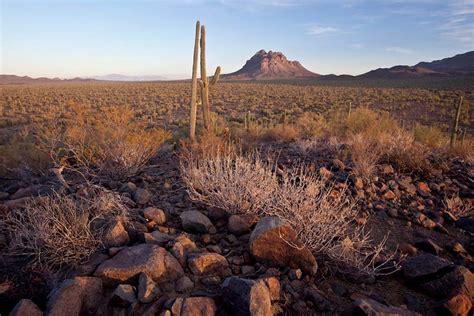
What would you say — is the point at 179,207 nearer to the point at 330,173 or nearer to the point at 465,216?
the point at 330,173

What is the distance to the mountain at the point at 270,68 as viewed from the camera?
14144 cm

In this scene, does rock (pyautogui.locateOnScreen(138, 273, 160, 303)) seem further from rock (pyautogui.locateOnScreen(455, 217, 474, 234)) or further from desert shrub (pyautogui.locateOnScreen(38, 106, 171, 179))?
rock (pyautogui.locateOnScreen(455, 217, 474, 234))

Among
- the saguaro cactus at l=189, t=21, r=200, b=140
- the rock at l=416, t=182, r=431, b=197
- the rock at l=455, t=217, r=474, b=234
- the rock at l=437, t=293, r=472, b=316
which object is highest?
the saguaro cactus at l=189, t=21, r=200, b=140

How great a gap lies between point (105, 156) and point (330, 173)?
4022 mm

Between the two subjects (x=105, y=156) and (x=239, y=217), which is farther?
(x=105, y=156)

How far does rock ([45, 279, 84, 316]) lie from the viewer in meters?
2.50

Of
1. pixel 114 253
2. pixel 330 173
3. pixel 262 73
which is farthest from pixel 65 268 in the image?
pixel 262 73

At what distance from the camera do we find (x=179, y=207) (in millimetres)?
4434

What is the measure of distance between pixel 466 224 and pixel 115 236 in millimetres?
4512

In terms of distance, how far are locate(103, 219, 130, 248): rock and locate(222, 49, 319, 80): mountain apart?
136766 mm

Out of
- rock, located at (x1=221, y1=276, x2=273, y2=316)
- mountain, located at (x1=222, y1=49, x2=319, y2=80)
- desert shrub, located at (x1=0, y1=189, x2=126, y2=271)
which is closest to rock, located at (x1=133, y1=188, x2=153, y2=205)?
desert shrub, located at (x1=0, y1=189, x2=126, y2=271)

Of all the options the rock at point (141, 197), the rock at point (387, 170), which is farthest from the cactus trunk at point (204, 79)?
→ the rock at point (141, 197)

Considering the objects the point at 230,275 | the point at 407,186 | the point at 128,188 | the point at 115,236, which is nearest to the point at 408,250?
the point at 230,275

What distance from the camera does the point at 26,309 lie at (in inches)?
96.7
